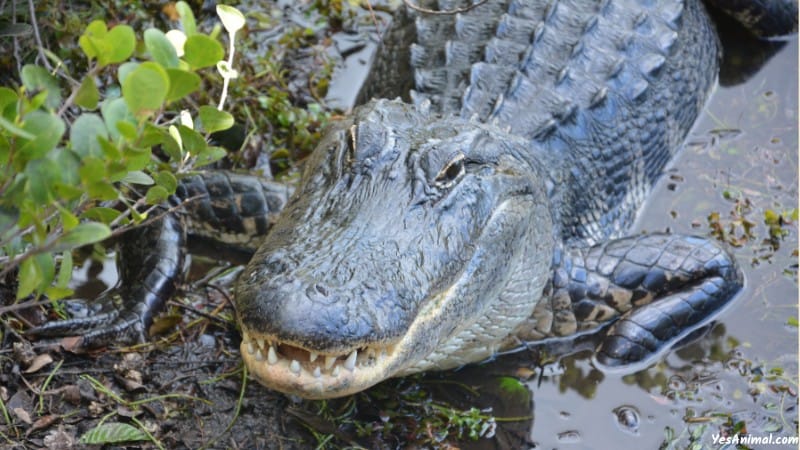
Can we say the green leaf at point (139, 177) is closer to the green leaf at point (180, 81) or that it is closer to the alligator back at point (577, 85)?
the green leaf at point (180, 81)

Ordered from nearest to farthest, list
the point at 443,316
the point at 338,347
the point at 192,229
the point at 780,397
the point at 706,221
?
the point at 338,347 → the point at 443,316 → the point at 780,397 → the point at 192,229 → the point at 706,221

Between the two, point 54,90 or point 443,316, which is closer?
point 54,90

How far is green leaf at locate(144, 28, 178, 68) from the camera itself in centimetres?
222

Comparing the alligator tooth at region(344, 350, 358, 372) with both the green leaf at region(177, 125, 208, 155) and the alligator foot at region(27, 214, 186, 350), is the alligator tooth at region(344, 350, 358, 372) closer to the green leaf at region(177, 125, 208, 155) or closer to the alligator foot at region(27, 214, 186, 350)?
the green leaf at region(177, 125, 208, 155)

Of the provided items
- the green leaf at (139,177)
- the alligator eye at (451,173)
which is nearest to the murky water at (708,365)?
the alligator eye at (451,173)

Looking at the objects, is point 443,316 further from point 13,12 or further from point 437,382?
point 13,12

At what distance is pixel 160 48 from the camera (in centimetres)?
224

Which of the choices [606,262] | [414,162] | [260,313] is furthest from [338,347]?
[606,262]

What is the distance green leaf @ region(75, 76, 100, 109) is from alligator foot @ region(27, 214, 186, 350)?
1515 millimetres

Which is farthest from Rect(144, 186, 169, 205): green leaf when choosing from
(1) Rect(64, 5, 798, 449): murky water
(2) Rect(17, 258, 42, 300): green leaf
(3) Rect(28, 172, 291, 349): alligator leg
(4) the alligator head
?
(1) Rect(64, 5, 798, 449): murky water

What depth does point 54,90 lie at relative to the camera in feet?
7.72

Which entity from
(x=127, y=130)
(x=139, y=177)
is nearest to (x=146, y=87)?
(x=127, y=130)

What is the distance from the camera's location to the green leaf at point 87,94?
2275 mm

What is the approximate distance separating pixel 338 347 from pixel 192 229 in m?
1.89
